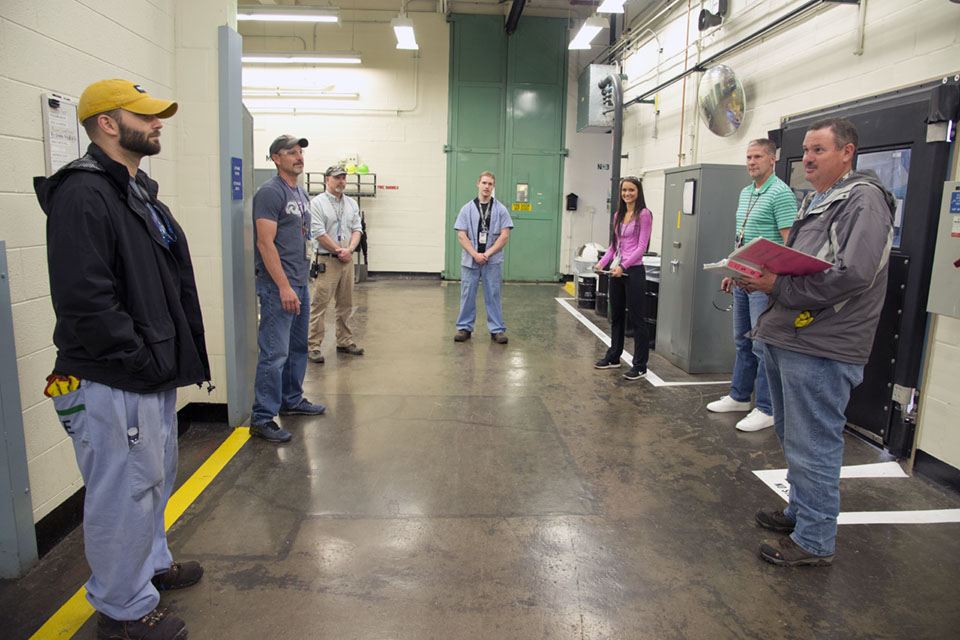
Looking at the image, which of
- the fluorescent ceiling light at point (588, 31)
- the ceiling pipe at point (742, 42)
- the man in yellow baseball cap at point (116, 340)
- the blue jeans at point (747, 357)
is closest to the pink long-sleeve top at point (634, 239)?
the blue jeans at point (747, 357)

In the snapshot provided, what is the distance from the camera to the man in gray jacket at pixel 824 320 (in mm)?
2221

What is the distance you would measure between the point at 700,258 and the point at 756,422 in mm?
1581

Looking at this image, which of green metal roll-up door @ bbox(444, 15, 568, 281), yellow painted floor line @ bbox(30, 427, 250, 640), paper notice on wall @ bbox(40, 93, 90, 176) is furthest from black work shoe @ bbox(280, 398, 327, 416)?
green metal roll-up door @ bbox(444, 15, 568, 281)

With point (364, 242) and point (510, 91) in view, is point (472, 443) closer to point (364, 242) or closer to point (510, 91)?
point (364, 242)

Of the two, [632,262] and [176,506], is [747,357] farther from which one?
[176,506]

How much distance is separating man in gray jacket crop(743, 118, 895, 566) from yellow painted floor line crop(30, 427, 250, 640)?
2.56 m

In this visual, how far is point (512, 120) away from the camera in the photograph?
35.8 feet

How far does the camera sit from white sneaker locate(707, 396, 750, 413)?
4.31 meters

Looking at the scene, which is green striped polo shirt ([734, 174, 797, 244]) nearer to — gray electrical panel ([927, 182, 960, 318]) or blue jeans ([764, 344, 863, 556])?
gray electrical panel ([927, 182, 960, 318])

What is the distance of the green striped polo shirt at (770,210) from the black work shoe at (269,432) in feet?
10.4

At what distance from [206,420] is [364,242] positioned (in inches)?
284

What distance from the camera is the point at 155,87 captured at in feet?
11.2

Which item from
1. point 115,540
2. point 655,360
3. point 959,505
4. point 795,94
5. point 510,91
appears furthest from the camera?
point 510,91

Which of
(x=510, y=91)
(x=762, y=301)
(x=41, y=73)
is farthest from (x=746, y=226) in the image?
(x=510, y=91)
